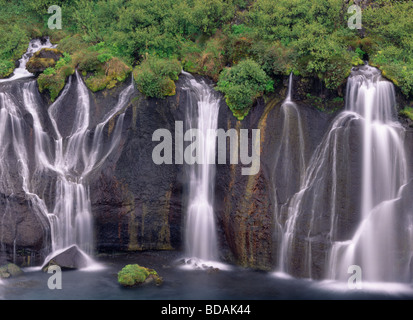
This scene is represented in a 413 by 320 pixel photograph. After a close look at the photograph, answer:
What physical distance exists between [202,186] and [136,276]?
3.80 m

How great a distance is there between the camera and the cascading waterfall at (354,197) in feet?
45.5

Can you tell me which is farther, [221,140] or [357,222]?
[221,140]

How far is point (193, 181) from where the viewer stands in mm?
16422

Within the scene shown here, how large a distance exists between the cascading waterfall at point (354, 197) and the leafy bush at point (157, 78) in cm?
538

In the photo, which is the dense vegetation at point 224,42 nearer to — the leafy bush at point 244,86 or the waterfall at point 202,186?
the leafy bush at point 244,86

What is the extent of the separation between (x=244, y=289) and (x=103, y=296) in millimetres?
3888

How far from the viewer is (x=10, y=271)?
1486cm

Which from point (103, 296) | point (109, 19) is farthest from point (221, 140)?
point (109, 19)

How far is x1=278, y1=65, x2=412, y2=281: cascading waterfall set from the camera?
13.9 meters

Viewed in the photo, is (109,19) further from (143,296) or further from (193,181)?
(143,296)

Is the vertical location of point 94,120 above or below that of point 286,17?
below
